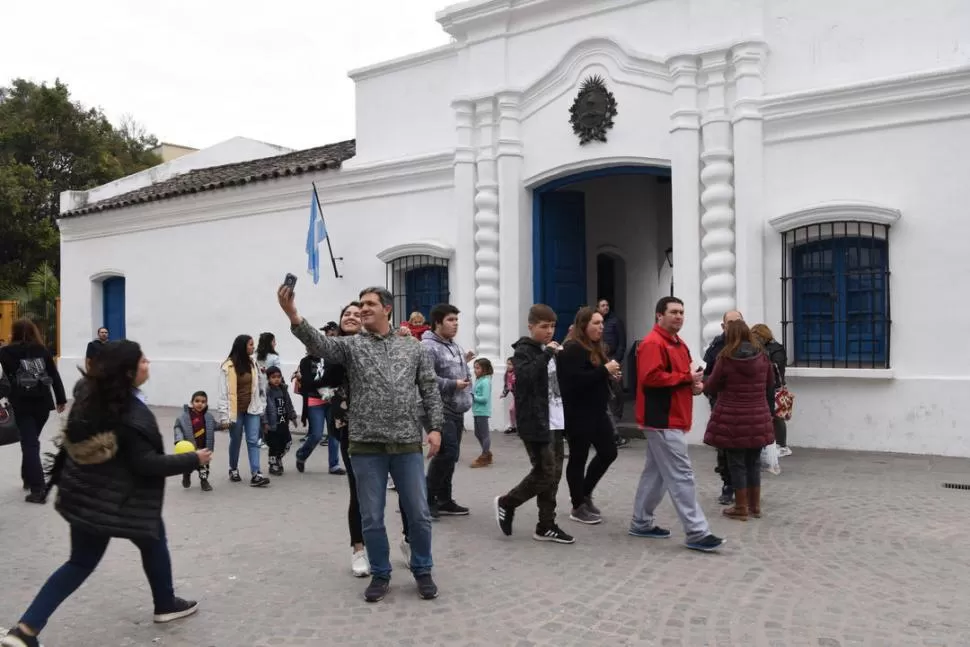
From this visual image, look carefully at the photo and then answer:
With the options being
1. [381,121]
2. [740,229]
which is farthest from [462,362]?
[381,121]

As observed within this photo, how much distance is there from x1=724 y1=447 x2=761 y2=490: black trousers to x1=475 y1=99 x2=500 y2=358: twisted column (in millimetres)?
5709

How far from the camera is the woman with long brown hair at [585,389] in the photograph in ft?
20.0

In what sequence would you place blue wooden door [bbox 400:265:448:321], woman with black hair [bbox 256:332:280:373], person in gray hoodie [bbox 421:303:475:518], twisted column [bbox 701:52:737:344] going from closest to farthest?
person in gray hoodie [bbox 421:303:475:518], woman with black hair [bbox 256:332:280:373], twisted column [bbox 701:52:737:344], blue wooden door [bbox 400:265:448:321]

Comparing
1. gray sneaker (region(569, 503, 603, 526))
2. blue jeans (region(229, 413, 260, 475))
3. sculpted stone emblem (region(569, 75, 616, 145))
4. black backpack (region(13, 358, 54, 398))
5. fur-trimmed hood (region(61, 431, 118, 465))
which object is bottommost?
gray sneaker (region(569, 503, 603, 526))

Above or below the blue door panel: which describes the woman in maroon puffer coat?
below

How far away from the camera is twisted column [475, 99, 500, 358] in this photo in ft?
39.6

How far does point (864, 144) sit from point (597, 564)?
6.42 meters

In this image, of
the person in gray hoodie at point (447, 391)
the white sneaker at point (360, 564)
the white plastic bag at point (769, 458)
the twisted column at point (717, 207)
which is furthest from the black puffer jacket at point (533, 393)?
the twisted column at point (717, 207)

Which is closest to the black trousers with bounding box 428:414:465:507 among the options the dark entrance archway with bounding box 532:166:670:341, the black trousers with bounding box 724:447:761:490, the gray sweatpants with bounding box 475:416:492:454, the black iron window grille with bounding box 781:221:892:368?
the black trousers with bounding box 724:447:761:490

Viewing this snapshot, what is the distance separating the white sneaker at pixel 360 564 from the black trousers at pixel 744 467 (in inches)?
115

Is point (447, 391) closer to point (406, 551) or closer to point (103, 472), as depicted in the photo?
point (406, 551)

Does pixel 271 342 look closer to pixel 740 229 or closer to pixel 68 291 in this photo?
pixel 740 229

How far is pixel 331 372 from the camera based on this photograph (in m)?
4.77

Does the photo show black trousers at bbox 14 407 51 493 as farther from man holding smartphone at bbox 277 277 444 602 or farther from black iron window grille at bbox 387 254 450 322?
black iron window grille at bbox 387 254 450 322
